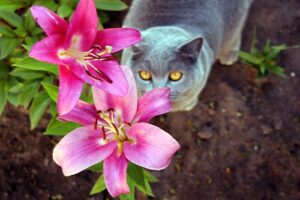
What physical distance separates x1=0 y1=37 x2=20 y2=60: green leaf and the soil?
0.45 meters

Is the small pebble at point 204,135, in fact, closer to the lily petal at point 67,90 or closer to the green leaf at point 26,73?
the green leaf at point 26,73

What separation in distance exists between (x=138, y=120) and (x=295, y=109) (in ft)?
4.51

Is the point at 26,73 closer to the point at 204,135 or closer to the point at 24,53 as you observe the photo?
the point at 24,53

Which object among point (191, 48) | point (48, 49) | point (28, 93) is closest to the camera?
point (48, 49)

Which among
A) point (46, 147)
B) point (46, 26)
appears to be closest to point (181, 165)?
point (46, 147)

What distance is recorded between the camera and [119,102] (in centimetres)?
106

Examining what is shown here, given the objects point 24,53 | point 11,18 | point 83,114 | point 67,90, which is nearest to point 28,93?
point 24,53

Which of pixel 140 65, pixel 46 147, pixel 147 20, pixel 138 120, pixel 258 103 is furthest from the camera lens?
pixel 258 103

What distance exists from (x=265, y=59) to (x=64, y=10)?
0.96 m

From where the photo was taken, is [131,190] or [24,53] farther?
[24,53]

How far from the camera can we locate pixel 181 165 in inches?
84.2

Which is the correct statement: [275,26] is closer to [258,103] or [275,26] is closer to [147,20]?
[258,103]

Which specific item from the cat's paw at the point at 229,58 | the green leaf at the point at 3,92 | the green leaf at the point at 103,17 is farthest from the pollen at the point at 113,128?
the cat's paw at the point at 229,58

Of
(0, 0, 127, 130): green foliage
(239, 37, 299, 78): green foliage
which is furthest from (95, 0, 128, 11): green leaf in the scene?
(239, 37, 299, 78): green foliage
